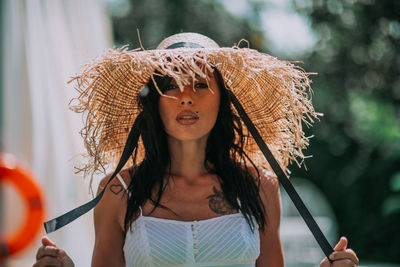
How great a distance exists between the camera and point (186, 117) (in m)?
1.99

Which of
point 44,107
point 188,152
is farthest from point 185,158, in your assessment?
point 44,107

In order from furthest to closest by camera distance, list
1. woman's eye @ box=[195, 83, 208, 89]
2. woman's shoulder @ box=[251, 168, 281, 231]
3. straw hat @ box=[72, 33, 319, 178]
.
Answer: woman's shoulder @ box=[251, 168, 281, 231], woman's eye @ box=[195, 83, 208, 89], straw hat @ box=[72, 33, 319, 178]

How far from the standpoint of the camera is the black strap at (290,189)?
1793 mm

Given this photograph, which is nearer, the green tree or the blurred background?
the blurred background

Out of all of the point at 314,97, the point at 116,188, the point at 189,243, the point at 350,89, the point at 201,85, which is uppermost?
the point at 201,85

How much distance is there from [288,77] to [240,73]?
20cm

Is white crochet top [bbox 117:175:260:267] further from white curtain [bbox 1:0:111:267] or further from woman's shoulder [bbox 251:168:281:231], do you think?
white curtain [bbox 1:0:111:267]

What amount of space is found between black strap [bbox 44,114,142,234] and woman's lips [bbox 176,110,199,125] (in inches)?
9.6

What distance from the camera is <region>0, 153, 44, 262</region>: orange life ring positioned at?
323 cm

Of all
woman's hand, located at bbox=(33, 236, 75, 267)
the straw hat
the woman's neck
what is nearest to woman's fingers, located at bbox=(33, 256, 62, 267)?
woman's hand, located at bbox=(33, 236, 75, 267)

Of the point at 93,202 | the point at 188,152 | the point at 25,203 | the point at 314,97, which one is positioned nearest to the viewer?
the point at 93,202

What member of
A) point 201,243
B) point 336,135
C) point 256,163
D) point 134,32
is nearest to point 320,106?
point 336,135

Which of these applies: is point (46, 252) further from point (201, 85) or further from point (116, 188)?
point (201, 85)

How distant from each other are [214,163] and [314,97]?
6.00 metres
